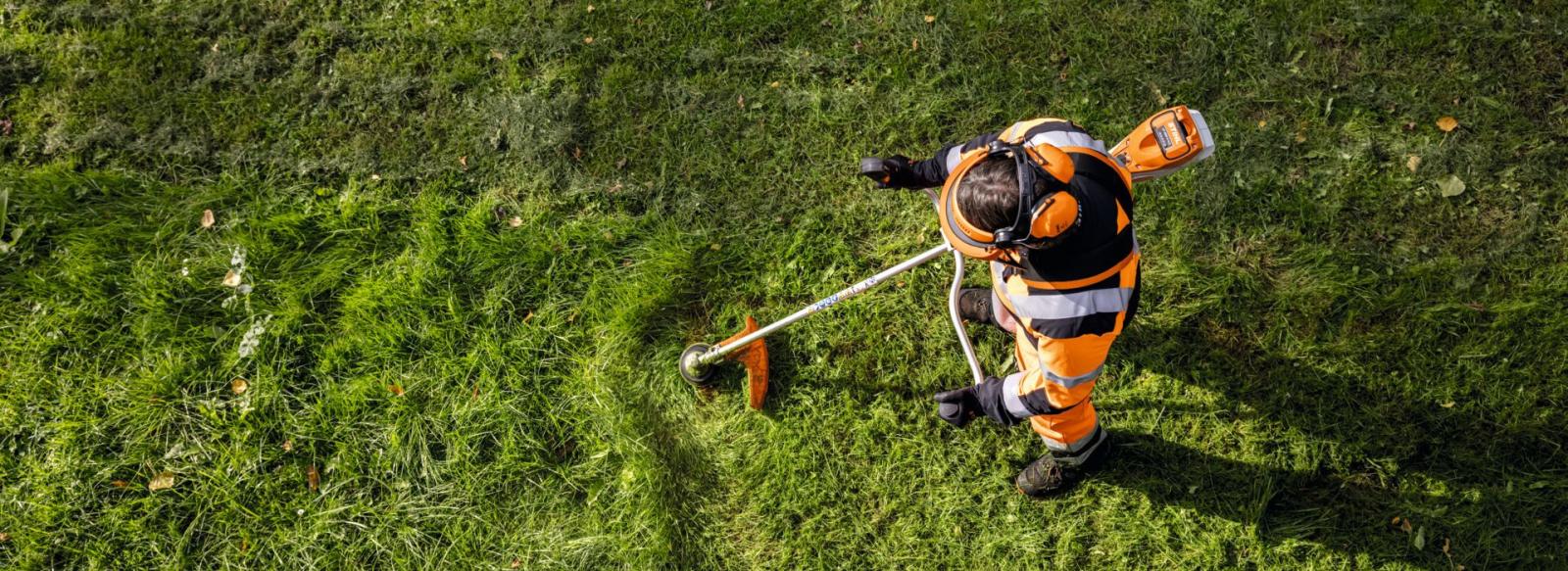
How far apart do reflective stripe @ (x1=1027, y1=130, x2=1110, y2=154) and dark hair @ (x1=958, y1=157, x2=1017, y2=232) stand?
443 mm

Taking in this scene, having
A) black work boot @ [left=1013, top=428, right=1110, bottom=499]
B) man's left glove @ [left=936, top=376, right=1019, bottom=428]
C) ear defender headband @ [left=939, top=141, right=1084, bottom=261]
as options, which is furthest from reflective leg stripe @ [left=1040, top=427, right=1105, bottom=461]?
ear defender headband @ [left=939, top=141, right=1084, bottom=261]

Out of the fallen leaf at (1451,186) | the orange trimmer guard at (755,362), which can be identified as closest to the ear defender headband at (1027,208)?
the orange trimmer guard at (755,362)

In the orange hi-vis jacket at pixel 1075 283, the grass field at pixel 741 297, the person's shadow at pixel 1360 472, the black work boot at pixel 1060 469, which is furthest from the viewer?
the grass field at pixel 741 297

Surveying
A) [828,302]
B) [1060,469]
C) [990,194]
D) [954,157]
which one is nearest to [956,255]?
[954,157]

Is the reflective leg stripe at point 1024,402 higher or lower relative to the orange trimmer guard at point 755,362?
higher

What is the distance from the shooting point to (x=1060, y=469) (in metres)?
4.39

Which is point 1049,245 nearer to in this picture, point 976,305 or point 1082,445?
point 1082,445

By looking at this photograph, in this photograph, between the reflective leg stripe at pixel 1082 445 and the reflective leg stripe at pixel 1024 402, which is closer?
the reflective leg stripe at pixel 1024 402

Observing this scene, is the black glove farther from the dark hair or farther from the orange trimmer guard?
the orange trimmer guard

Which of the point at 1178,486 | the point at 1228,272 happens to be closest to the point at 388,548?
the point at 1178,486

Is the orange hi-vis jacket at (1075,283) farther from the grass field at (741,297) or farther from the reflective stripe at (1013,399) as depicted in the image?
the grass field at (741,297)

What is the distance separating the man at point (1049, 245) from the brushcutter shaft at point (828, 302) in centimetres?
38

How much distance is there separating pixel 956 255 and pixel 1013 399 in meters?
0.75

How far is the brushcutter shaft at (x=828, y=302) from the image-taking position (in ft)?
12.9
